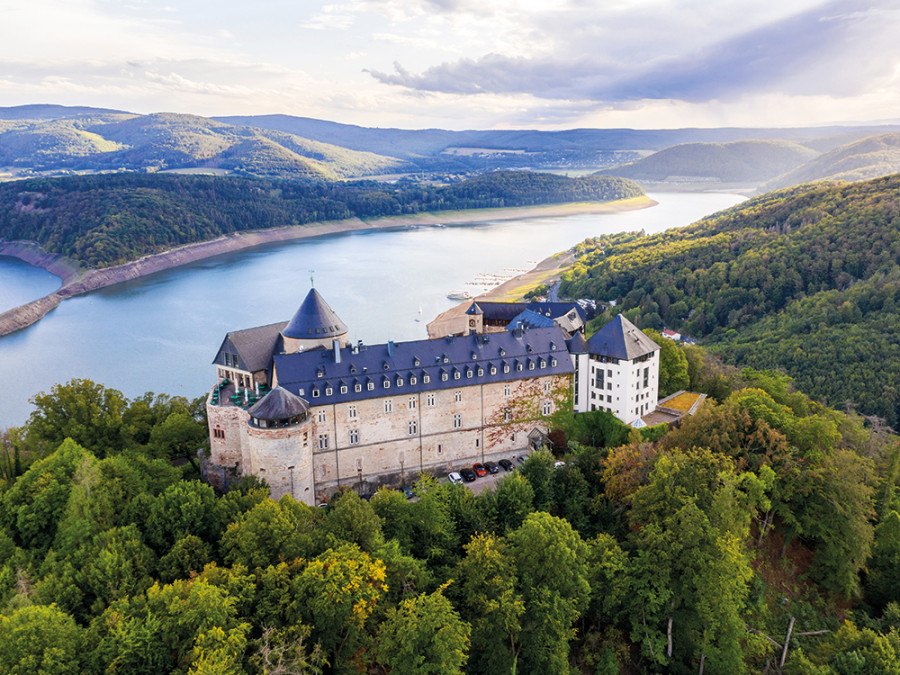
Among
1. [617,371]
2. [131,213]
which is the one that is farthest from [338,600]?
[131,213]

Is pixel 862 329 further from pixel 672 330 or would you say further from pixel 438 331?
pixel 438 331

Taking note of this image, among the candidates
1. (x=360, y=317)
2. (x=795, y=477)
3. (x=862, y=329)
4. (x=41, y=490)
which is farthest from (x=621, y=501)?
(x=360, y=317)

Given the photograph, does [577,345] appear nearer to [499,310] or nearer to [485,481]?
[485,481]

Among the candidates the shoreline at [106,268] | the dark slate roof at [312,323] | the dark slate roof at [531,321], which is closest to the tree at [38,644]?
the dark slate roof at [312,323]

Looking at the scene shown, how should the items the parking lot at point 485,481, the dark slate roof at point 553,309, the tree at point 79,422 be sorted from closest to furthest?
the parking lot at point 485,481, the tree at point 79,422, the dark slate roof at point 553,309

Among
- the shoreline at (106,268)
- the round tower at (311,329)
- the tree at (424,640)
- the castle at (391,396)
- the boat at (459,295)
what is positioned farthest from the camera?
the boat at (459,295)

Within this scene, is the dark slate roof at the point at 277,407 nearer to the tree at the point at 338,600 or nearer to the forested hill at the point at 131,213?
the tree at the point at 338,600
